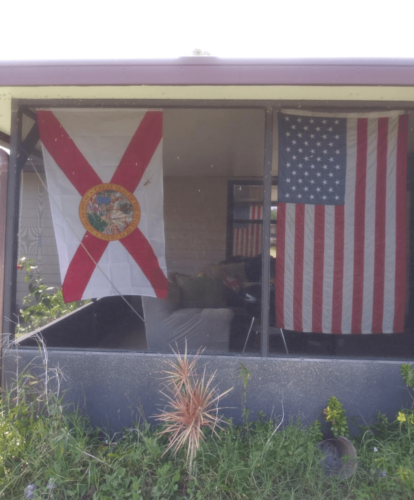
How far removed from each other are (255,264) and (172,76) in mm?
4143

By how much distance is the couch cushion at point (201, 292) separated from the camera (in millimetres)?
5891

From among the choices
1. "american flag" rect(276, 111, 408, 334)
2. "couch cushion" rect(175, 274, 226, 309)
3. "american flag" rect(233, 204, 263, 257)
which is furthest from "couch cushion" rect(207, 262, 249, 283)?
"american flag" rect(276, 111, 408, 334)

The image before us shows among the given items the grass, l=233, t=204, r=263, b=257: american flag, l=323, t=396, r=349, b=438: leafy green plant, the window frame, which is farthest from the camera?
l=233, t=204, r=263, b=257: american flag

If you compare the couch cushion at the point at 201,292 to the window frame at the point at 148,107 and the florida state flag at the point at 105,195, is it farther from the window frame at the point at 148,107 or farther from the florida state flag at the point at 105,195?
the window frame at the point at 148,107

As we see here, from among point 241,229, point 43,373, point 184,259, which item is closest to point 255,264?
point 241,229

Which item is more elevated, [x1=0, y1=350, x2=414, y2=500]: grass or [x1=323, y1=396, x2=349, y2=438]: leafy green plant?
[x1=323, y1=396, x2=349, y2=438]: leafy green plant

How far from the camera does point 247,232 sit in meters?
→ 7.71

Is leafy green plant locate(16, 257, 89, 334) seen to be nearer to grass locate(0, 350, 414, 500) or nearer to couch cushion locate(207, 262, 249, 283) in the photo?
grass locate(0, 350, 414, 500)

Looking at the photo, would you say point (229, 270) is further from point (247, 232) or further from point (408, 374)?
point (408, 374)

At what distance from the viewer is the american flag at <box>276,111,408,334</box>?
13.5 feet

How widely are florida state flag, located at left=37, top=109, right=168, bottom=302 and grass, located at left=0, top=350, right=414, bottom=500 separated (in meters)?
1.14

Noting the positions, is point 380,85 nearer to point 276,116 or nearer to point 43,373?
point 276,116

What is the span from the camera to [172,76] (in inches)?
135

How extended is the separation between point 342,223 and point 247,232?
3583 millimetres
